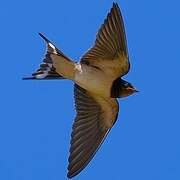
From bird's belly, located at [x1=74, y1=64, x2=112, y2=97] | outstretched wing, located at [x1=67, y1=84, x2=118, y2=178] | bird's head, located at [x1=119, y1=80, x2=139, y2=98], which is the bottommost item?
outstretched wing, located at [x1=67, y1=84, x2=118, y2=178]

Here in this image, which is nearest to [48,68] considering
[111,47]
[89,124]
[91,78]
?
[91,78]

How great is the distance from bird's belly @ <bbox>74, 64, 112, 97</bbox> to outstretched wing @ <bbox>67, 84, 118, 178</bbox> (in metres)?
0.26

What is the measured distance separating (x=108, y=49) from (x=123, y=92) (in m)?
0.35

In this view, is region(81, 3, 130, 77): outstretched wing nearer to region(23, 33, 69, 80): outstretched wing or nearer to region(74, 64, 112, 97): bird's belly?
region(74, 64, 112, 97): bird's belly

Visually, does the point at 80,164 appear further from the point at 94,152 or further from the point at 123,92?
the point at 123,92

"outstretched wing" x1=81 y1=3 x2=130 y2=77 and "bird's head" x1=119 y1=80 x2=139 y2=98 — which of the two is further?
"bird's head" x1=119 y1=80 x2=139 y2=98

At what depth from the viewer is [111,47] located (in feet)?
12.2

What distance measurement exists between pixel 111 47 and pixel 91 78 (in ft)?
0.72

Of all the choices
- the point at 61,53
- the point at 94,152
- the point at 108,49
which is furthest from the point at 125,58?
the point at 94,152

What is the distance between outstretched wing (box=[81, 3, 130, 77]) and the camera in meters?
3.58

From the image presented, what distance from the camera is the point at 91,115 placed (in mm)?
4266

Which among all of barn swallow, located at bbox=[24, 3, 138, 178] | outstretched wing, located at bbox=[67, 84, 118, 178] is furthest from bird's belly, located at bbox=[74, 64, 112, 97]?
outstretched wing, located at bbox=[67, 84, 118, 178]

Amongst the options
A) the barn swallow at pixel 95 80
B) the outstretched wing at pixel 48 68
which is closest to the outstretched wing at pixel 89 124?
Answer: the barn swallow at pixel 95 80

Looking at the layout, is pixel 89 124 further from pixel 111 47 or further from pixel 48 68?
pixel 111 47
